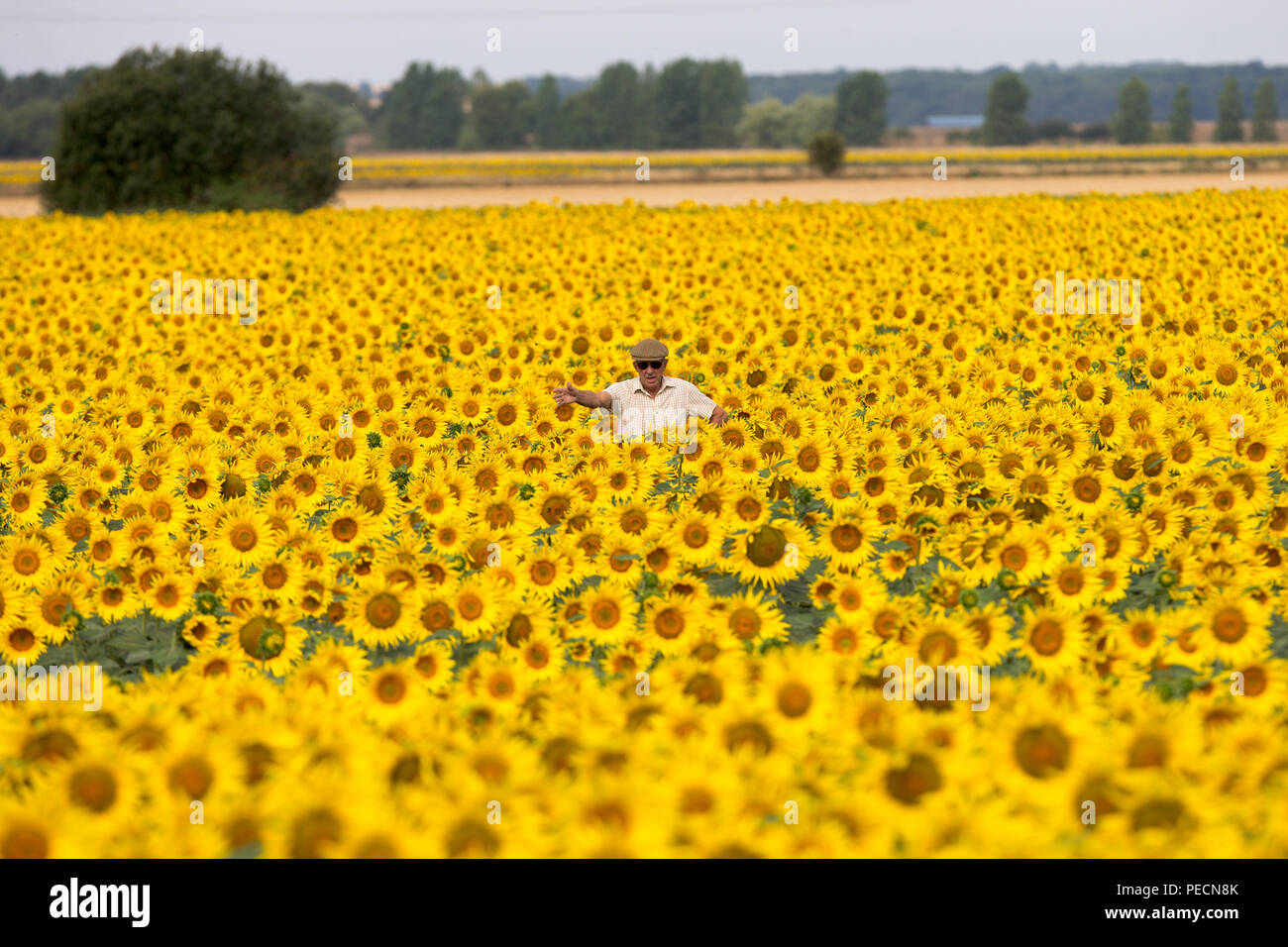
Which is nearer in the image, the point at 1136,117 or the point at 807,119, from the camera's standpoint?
the point at 1136,117

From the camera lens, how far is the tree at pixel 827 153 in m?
81.4

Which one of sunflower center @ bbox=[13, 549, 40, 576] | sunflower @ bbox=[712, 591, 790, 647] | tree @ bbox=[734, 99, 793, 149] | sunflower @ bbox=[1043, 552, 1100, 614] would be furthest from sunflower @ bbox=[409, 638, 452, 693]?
tree @ bbox=[734, 99, 793, 149]

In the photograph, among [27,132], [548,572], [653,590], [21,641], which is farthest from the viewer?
[27,132]

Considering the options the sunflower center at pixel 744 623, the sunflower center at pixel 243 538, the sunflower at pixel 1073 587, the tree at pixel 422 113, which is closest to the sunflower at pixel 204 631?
the sunflower center at pixel 243 538

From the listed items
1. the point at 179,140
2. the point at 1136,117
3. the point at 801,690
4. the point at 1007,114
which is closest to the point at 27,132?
the point at 179,140

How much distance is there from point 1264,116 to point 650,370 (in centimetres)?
18123

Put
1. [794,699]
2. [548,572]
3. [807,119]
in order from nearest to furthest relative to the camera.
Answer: [794,699] < [548,572] < [807,119]

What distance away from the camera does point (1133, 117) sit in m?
164

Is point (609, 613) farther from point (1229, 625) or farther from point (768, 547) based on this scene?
point (1229, 625)

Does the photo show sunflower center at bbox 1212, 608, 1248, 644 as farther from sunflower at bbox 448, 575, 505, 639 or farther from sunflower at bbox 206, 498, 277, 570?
sunflower at bbox 206, 498, 277, 570

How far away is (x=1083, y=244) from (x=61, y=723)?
2313 cm

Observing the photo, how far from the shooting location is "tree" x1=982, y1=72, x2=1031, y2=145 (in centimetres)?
16538

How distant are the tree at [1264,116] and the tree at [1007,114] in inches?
1222
